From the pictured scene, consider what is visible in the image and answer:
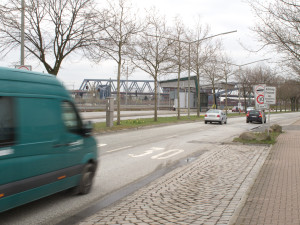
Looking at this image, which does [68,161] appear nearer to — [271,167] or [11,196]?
[11,196]

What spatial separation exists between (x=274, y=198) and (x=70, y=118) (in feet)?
12.1

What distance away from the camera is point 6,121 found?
4180 mm

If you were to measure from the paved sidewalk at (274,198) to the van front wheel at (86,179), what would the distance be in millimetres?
2773

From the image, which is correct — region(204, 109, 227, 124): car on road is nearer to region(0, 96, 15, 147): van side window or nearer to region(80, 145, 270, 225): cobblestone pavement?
region(80, 145, 270, 225): cobblestone pavement

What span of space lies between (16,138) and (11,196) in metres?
0.74

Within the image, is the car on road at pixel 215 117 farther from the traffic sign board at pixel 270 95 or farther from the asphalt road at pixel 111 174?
the asphalt road at pixel 111 174

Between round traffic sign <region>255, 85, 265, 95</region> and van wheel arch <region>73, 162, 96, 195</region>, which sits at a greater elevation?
round traffic sign <region>255, 85, 265, 95</region>

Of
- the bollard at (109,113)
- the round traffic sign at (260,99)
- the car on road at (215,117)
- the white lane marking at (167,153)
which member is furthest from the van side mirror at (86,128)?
the car on road at (215,117)

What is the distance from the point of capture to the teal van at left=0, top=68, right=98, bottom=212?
420cm

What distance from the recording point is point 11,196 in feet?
13.9

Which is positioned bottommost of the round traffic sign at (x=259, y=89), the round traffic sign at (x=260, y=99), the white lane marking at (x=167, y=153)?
the white lane marking at (x=167, y=153)

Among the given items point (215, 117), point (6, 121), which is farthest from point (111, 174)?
point (215, 117)

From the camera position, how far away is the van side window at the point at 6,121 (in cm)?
412

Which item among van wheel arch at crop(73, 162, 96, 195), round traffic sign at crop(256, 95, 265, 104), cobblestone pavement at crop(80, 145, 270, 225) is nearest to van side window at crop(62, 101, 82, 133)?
van wheel arch at crop(73, 162, 96, 195)
